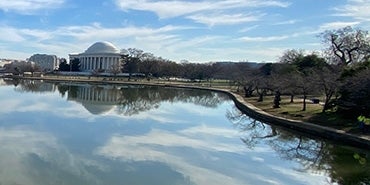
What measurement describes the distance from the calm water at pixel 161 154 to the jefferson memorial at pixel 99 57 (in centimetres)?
8181

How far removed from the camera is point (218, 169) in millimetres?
11469

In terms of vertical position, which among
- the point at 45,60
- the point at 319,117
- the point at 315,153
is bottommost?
the point at 315,153

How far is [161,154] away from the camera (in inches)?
513

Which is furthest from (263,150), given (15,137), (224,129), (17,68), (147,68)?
(17,68)

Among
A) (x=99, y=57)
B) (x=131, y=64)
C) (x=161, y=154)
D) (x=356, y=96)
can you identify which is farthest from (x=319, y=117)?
(x=99, y=57)

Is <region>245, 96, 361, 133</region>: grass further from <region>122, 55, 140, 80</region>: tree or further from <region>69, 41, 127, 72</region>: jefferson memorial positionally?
<region>69, 41, 127, 72</region>: jefferson memorial

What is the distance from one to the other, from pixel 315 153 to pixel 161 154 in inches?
219

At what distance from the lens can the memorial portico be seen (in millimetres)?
102188

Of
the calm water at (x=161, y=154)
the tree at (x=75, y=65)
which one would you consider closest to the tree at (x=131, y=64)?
the tree at (x=75, y=65)

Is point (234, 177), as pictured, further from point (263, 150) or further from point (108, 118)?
point (108, 118)

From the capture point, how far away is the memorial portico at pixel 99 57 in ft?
335

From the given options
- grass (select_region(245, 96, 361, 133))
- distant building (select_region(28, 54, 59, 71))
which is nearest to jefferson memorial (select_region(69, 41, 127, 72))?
distant building (select_region(28, 54, 59, 71))

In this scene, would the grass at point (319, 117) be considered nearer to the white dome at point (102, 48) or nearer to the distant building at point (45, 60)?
the white dome at point (102, 48)

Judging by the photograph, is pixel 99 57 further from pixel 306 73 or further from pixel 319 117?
pixel 319 117
